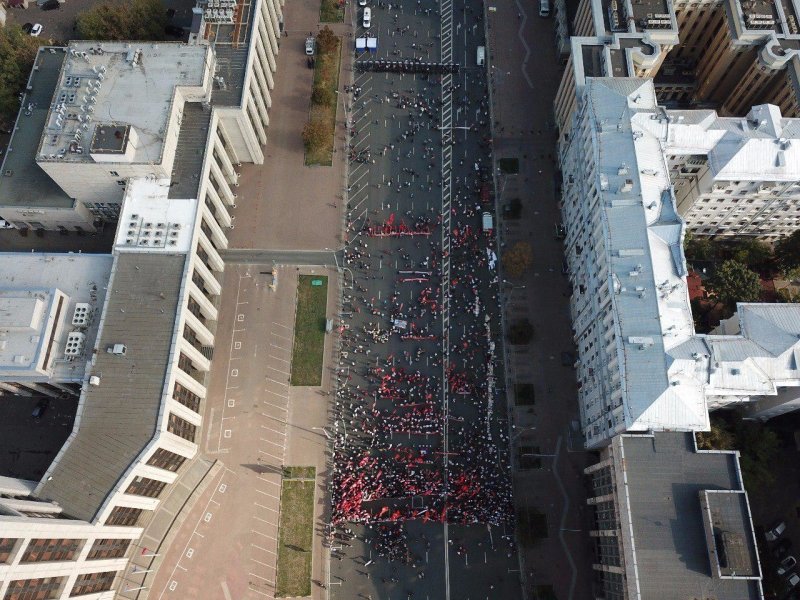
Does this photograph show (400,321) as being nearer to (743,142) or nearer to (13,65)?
(743,142)

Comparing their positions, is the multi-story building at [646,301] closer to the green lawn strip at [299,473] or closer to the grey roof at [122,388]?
the green lawn strip at [299,473]

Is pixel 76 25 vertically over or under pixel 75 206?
over

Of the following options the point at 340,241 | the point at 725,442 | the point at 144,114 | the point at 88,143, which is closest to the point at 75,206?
the point at 88,143

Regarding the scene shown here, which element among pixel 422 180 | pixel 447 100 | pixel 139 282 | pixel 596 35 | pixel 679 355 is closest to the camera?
pixel 679 355

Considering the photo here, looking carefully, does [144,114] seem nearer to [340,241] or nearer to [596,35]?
[340,241]

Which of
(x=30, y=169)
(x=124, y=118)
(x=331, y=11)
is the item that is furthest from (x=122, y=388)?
(x=331, y=11)

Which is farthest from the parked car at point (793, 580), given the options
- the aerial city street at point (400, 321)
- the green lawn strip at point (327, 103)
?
the green lawn strip at point (327, 103)

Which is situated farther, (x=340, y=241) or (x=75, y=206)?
(x=340, y=241)
